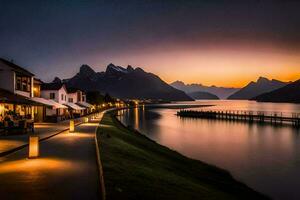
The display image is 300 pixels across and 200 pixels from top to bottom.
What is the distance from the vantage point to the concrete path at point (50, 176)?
907 centimetres

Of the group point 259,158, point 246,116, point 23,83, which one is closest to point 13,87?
point 23,83

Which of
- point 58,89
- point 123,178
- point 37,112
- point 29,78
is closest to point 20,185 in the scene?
point 123,178

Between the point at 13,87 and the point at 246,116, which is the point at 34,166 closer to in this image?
the point at 13,87

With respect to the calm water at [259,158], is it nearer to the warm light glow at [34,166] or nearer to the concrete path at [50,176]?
the concrete path at [50,176]

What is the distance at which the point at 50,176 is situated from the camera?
11.2m

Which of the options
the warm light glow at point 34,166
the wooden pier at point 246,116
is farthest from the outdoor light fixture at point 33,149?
the wooden pier at point 246,116

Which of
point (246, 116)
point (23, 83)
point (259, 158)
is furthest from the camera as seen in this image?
point (246, 116)

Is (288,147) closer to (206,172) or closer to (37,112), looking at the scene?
(206,172)

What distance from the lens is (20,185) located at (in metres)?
9.82

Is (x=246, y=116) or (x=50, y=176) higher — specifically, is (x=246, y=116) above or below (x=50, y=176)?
below

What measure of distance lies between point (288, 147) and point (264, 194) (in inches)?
992

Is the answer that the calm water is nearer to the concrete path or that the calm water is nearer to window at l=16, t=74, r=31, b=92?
the concrete path

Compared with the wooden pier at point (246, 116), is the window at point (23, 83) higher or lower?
higher

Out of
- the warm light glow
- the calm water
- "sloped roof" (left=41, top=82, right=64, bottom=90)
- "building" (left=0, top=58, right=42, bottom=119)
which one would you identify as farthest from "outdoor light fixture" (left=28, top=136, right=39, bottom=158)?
"sloped roof" (left=41, top=82, right=64, bottom=90)
